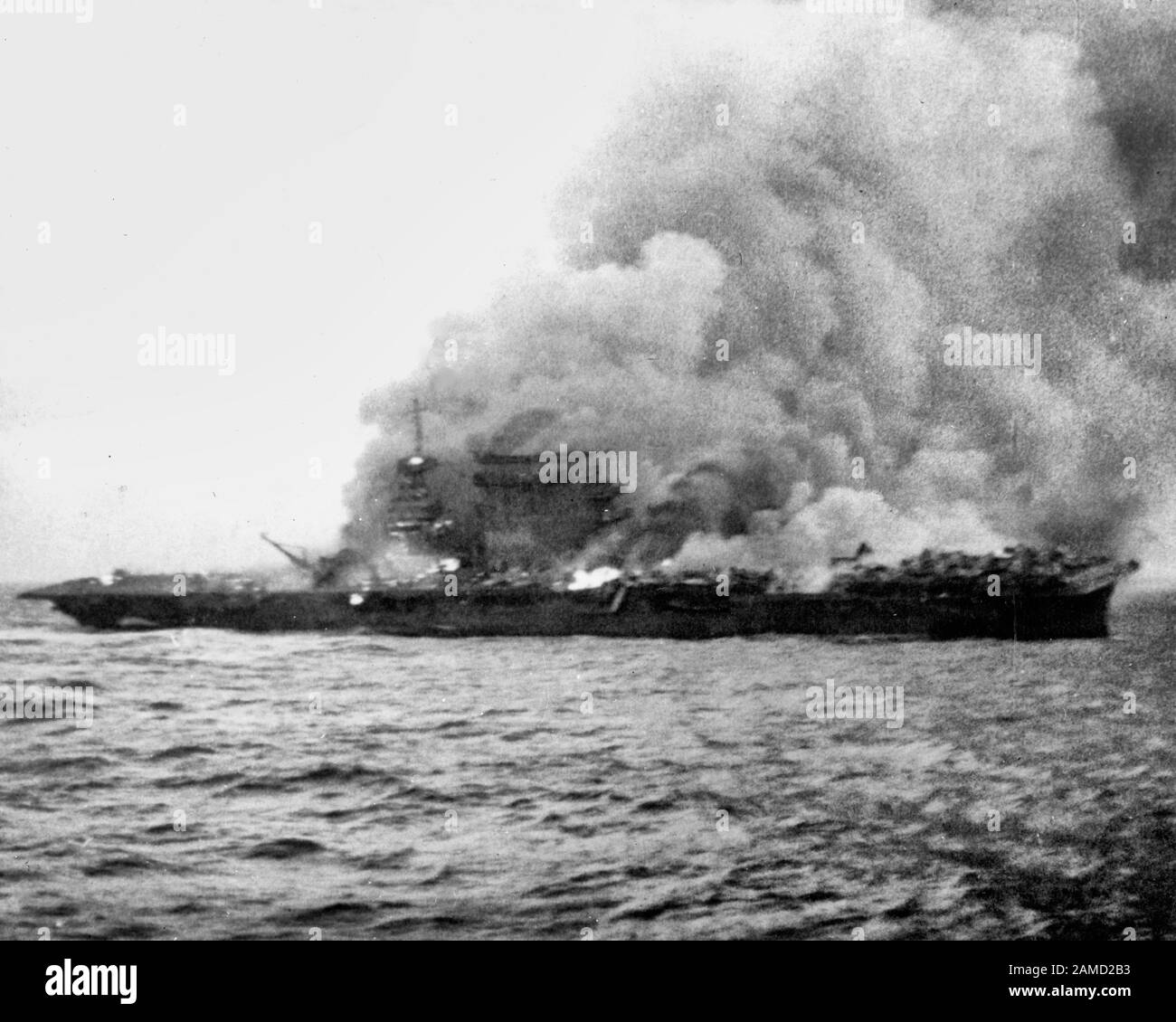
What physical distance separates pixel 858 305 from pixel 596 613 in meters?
1.32

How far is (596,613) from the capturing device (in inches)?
167

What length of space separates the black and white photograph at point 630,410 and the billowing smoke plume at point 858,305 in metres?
0.01

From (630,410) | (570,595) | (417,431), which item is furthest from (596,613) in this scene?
(417,431)

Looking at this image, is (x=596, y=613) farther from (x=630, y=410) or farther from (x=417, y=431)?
(x=417, y=431)

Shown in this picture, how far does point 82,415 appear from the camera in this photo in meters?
4.12

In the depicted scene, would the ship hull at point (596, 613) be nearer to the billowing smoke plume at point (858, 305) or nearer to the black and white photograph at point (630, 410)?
the black and white photograph at point (630, 410)

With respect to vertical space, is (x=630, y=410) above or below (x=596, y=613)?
above

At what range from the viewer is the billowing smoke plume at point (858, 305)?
4152mm

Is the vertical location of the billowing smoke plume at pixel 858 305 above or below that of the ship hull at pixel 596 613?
above

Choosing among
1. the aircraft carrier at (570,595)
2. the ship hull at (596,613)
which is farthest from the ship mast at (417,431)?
the ship hull at (596,613)

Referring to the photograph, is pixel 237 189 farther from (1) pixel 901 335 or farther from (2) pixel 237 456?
(1) pixel 901 335

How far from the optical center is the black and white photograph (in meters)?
4.11
